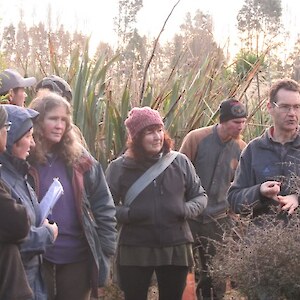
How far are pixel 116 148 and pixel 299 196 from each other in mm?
3280

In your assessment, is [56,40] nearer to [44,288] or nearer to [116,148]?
[116,148]

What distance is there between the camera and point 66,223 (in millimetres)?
4863

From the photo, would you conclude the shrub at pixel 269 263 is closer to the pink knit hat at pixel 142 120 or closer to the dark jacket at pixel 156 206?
the dark jacket at pixel 156 206

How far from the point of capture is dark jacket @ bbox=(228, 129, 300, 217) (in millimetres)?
4910

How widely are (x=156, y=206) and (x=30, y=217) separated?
1596mm

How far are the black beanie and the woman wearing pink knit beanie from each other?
1266 mm

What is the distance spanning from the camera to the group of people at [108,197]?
4332mm

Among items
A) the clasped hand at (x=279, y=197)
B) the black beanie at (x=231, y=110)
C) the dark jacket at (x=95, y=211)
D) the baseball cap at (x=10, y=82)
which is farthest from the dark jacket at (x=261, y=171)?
the black beanie at (x=231, y=110)

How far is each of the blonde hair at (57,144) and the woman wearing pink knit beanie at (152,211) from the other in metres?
0.88

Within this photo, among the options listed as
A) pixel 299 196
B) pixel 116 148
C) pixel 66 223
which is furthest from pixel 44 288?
pixel 116 148

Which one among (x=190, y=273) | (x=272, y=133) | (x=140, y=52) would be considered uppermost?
(x=140, y=52)

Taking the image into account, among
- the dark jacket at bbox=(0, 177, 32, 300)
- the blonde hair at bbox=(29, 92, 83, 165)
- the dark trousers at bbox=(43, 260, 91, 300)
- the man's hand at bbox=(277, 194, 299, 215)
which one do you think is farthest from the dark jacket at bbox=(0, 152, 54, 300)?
the man's hand at bbox=(277, 194, 299, 215)

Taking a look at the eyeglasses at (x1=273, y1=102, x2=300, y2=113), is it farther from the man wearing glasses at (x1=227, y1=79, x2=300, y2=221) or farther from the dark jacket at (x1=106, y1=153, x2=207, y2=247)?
the dark jacket at (x1=106, y1=153, x2=207, y2=247)

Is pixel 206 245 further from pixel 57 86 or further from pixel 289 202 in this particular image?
pixel 289 202
